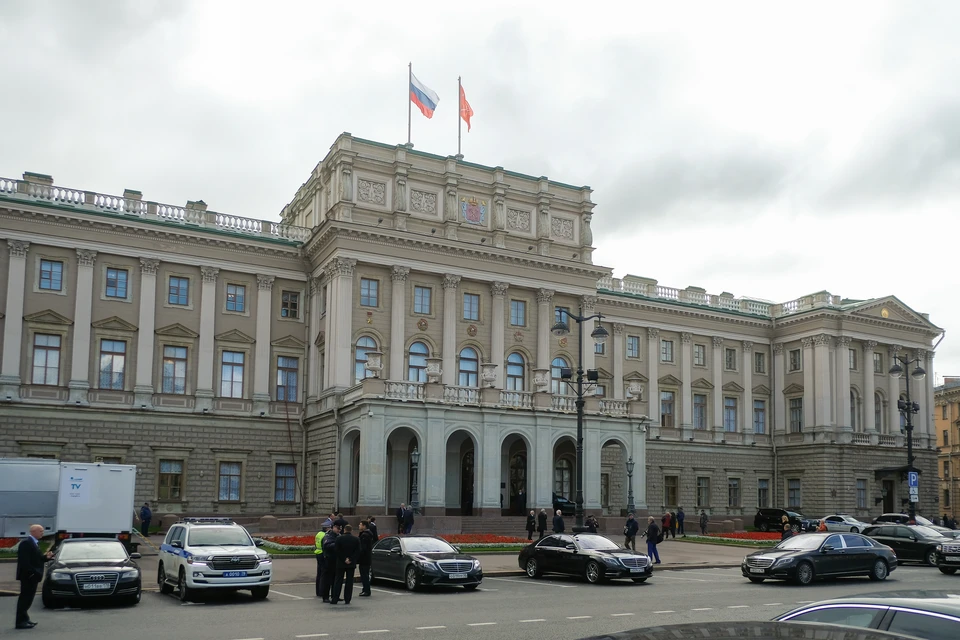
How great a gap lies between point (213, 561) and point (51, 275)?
32982 millimetres

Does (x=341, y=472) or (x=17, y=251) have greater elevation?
(x=17, y=251)

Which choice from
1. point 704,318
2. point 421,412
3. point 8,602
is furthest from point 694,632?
point 704,318

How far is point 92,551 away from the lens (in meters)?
21.9

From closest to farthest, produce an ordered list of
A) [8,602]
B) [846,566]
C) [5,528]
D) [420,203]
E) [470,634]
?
1. [470,634]
2. [8,602]
3. [846,566]
4. [5,528]
5. [420,203]

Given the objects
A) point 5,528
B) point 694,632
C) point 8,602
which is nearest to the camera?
point 694,632

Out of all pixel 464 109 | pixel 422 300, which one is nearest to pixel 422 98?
pixel 464 109

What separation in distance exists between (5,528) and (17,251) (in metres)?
17.2

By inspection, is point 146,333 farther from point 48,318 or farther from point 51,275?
point 51,275

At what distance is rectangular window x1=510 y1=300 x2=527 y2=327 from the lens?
2272 inches

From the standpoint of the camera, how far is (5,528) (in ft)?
A: 122

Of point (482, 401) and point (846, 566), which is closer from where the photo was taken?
point (846, 566)

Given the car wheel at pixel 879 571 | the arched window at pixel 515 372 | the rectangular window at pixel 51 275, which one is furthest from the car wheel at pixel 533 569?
the rectangular window at pixel 51 275

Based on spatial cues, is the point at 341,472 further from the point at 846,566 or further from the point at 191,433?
the point at 846,566

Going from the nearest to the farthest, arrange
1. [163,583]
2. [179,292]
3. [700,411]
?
[163,583], [179,292], [700,411]
